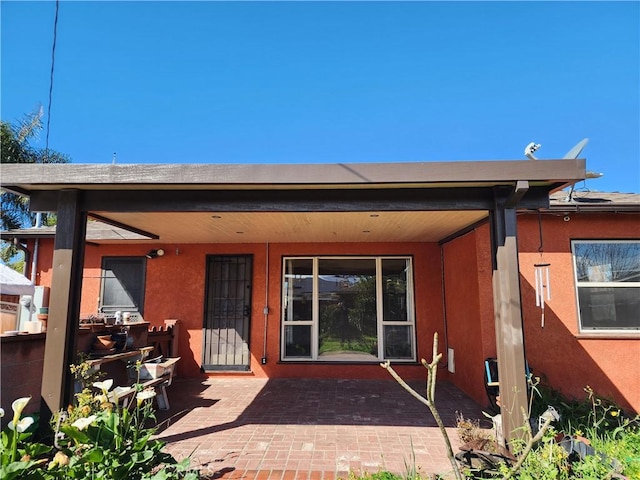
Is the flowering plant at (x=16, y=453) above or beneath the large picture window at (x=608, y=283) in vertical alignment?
beneath

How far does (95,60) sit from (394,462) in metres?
8.34

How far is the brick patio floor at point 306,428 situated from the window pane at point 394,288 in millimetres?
1387

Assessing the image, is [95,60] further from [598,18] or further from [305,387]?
[598,18]

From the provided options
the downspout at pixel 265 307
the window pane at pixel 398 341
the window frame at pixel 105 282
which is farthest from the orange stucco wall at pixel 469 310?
the window frame at pixel 105 282

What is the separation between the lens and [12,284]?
156 inches

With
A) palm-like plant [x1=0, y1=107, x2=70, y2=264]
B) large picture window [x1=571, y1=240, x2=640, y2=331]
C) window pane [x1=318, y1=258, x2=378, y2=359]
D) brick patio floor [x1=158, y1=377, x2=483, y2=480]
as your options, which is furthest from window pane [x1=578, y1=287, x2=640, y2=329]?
palm-like plant [x1=0, y1=107, x2=70, y2=264]

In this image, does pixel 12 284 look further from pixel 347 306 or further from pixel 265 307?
pixel 347 306

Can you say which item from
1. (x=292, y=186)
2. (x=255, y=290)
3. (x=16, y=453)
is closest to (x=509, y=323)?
(x=292, y=186)

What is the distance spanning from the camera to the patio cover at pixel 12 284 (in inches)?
152

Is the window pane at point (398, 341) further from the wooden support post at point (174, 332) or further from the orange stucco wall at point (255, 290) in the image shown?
the wooden support post at point (174, 332)

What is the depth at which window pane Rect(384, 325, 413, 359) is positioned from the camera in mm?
7086

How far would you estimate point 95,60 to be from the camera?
6.81 metres

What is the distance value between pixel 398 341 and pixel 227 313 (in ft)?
11.7

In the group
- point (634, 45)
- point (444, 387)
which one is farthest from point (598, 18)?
point (444, 387)
